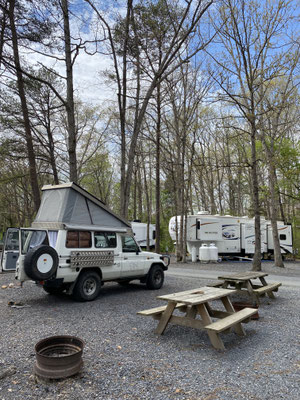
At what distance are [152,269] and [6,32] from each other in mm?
10115

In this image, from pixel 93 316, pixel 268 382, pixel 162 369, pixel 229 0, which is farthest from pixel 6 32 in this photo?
pixel 268 382

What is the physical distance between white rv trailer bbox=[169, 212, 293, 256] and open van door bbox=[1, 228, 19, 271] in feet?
43.5

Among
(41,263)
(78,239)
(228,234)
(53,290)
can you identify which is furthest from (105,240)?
(228,234)

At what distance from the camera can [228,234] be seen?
20.8 m

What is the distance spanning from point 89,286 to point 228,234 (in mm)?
14668

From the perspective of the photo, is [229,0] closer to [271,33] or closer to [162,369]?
[271,33]

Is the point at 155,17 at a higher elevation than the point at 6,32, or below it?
higher

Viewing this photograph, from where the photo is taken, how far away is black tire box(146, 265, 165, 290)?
30.4 feet

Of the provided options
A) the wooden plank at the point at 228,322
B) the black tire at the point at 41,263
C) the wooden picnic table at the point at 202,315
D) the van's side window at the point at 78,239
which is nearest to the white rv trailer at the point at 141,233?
the van's side window at the point at 78,239

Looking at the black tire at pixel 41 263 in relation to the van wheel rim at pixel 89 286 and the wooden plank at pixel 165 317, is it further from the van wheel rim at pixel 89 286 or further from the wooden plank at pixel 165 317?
the wooden plank at pixel 165 317

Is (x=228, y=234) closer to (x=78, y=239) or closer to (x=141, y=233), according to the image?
(x=141, y=233)

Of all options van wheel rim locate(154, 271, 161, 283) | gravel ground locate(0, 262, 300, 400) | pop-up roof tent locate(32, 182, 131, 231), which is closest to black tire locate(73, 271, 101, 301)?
gravel ground locate(0, 262, 300, 400)

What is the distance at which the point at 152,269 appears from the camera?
370 inches

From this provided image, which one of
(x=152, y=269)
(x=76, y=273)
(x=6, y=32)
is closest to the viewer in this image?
(x=76, y=273)
